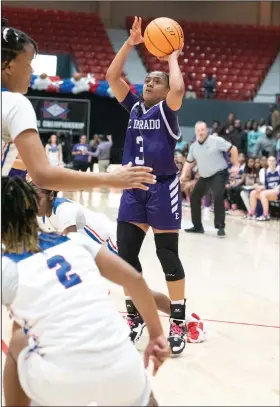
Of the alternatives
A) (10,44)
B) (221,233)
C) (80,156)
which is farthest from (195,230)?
(10,44)

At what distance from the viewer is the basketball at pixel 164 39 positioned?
325cm

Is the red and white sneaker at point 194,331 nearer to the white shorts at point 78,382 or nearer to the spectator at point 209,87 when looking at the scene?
the white shorts at point 78,382

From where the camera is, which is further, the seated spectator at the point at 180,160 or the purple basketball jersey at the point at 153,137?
the seated spectator at the point at 180,160

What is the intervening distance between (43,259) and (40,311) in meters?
0.15

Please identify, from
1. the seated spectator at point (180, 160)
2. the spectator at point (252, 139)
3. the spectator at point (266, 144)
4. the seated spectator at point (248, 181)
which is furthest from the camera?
the spectator at point (252, 139)

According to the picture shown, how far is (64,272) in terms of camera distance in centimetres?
183

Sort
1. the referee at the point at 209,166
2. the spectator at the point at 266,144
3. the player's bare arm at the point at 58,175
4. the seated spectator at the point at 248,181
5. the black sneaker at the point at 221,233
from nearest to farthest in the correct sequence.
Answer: the player's bare arm at the point at 58,175, the referee at the point at 209,166, the black sneaker at the point at 221,233, the seated spectator at the point at 248,181, the spectator at the point at 266,144

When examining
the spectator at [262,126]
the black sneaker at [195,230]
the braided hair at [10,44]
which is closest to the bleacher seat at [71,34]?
the spectator at [262,126]

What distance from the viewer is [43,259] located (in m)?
1.85

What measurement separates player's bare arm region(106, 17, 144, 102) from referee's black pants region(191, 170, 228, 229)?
5.27m

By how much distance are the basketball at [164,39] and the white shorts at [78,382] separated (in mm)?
1862

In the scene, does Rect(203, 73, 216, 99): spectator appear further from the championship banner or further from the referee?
the referee

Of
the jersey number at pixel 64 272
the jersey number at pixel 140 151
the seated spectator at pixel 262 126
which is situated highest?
the seated spectator at pixel 262 126

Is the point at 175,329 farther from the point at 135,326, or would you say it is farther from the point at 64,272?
the point at 64,272
